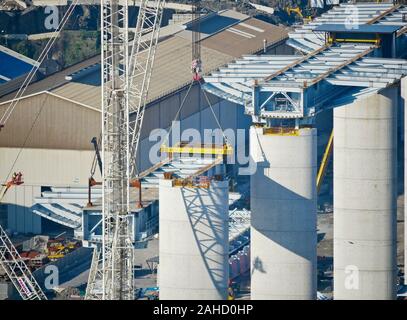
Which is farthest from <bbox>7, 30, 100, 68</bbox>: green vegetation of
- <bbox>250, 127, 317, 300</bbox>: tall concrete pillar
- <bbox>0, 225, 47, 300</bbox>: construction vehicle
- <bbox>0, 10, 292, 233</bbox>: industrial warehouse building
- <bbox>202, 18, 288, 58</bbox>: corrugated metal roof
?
<bbox>250, 127, 317, 300</bbox>: tall concrete pillar

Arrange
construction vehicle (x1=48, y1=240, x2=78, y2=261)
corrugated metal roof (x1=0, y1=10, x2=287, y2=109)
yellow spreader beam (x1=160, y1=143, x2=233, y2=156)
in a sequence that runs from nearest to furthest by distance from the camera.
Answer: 1. yellow spreader beam (x1=160, y1=143, x2=233, y2=156)
2. construction vehicle (x1=48, y1=240, x2=78, y2=261)
3. corrugated metal roof (x1=0, y1=10, x2=287, y2=109)

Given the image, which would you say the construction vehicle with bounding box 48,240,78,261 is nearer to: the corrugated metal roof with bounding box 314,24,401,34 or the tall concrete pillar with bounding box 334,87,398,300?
the corrugated metal roof with bounding box 314,24,401,34

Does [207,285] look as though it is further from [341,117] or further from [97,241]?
[341,117]

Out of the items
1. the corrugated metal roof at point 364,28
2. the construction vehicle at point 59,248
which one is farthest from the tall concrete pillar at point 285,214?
the construction vehicle at point 59,248

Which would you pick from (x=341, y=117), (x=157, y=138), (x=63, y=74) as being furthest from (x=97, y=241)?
(x=63, y=74)

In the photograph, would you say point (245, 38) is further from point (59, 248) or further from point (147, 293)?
point (147, 293)

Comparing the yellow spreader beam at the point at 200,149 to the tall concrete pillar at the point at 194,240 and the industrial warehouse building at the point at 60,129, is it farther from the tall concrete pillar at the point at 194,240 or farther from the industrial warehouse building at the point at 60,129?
the industrial warehouse building at the point at 60,129
